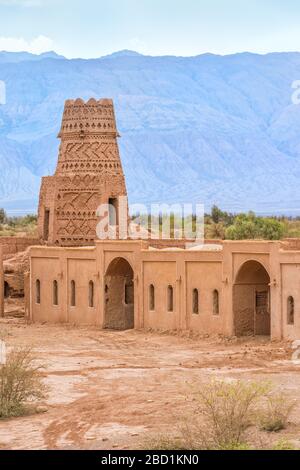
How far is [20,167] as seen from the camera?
17362 cm

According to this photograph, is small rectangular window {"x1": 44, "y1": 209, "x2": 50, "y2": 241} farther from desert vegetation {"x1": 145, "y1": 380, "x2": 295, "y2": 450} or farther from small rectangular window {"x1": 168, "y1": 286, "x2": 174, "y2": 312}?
desert vegetation {"x1": 145, "y1": 380, "x2": 295, "y2": 450}

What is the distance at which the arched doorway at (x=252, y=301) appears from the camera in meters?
31.7

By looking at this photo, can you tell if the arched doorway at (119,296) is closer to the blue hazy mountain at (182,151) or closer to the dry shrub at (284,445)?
the dry shrub at (284,445)

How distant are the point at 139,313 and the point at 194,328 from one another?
242cm

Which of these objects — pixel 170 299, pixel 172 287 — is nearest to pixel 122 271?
pixel 170 299

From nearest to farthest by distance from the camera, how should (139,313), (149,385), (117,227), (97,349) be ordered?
(149,385), (97,349), (139,313), (117,227)

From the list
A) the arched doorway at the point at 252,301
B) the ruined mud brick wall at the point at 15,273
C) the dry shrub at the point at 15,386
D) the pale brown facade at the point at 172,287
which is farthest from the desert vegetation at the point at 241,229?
the dry shrub at the point at 15,386

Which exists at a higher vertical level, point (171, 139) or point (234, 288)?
point (171, 139)

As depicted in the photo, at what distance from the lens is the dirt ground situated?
63.0 ft

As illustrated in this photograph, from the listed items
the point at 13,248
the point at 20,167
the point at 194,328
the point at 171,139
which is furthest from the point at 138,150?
the point at 194,328
